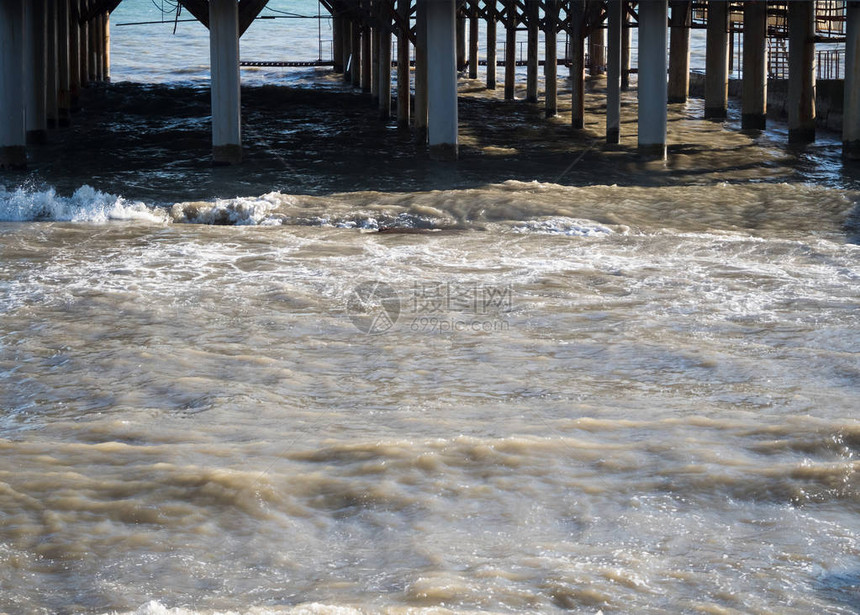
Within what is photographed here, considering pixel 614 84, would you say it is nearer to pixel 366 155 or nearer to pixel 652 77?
pixel 652 77

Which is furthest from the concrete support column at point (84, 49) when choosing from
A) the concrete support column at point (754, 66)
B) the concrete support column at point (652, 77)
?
the concrete support column at point (652, 77)

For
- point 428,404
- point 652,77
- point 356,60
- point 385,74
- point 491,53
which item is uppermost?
→ point 491,53

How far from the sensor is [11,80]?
47.3 feet

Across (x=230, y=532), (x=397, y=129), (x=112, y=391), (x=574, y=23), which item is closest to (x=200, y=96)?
(x=397, y=129)

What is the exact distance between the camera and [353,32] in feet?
98.8

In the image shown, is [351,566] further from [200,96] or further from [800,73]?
[200,96]

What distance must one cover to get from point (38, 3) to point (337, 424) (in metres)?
14.7

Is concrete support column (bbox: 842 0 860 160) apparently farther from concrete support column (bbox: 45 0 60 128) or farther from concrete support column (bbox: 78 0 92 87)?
concrete support column (bbox: 78 0 92 87)

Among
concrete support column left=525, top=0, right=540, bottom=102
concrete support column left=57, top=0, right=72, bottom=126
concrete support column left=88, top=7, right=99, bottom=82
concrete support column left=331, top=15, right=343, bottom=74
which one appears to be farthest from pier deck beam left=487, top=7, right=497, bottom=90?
concrete support column left=88, top=7, right=99, bottom=82

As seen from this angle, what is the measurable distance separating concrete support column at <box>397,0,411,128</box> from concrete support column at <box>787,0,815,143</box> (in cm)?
631

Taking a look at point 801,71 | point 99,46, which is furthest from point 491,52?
point 801,71

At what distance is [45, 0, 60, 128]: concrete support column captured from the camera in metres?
19.1

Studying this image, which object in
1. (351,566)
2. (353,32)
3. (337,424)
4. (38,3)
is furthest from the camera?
(353,32)

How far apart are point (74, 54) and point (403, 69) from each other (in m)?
9.46
